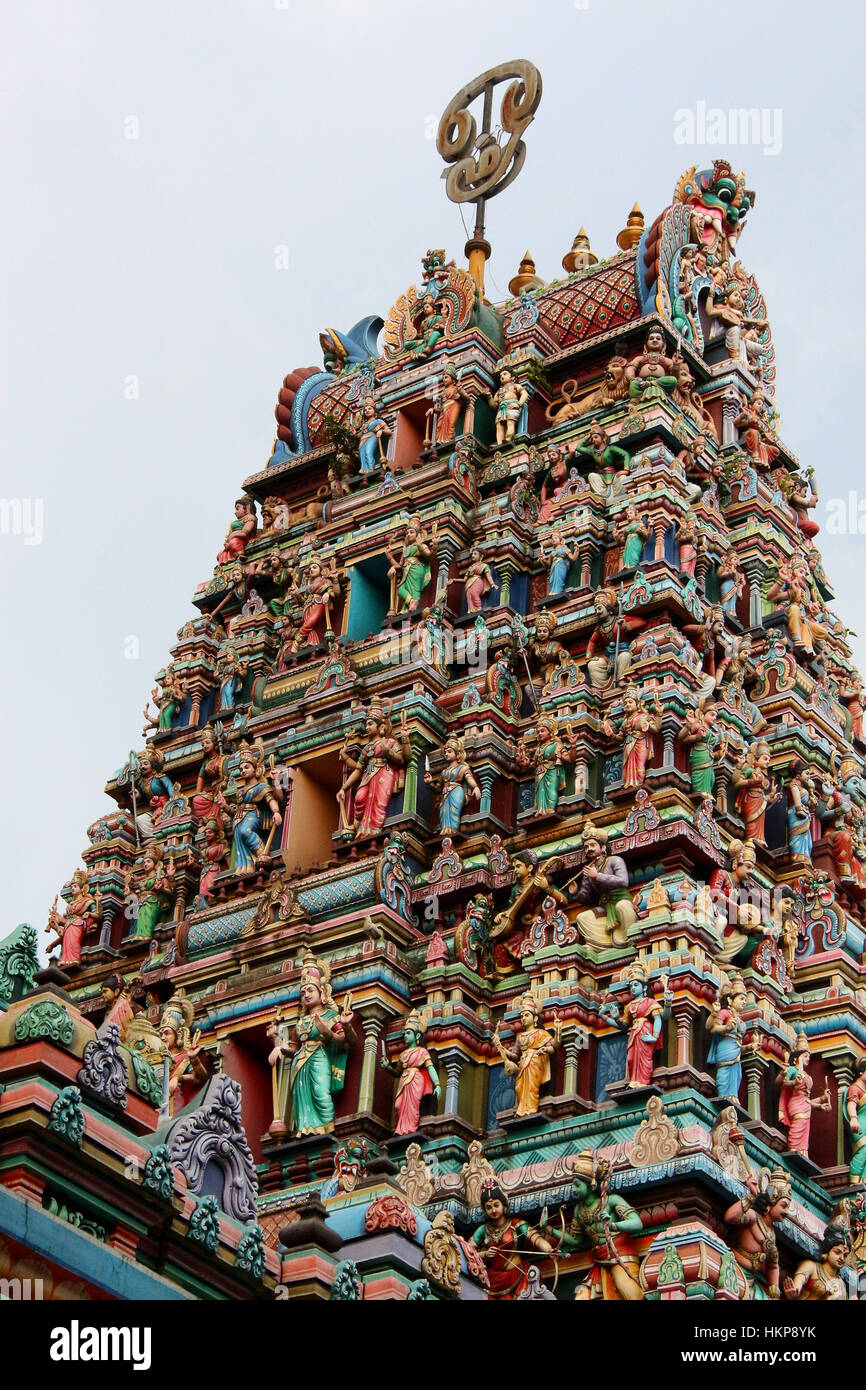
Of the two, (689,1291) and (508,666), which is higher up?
(508,666)

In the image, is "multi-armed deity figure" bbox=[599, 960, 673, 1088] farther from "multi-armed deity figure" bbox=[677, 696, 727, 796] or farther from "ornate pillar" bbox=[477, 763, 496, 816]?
"ornate pillar" bbox=[477, 763, 496, 816]

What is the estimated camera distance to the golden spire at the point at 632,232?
1871 inches

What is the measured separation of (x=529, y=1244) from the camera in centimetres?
3045

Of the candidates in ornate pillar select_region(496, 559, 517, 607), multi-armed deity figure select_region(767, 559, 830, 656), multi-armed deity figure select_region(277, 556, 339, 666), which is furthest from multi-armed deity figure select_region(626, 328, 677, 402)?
multi-armed deity figure select_region(277, 556, 339, 666)

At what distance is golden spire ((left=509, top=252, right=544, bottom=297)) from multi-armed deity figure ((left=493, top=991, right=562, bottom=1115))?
19796mm

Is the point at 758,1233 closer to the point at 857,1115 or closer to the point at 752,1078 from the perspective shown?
the point at 752,1078

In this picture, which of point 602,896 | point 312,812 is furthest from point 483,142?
point 602,896

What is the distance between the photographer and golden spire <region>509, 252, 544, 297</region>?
4898 centimetres

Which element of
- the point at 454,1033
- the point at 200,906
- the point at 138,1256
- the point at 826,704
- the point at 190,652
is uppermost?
the point at 190,652

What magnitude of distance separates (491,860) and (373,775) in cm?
263

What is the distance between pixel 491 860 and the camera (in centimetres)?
3603
